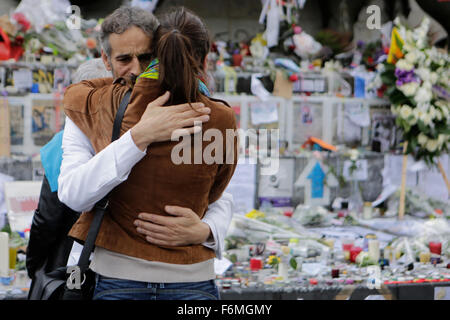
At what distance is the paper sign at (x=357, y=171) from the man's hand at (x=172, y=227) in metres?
3.81

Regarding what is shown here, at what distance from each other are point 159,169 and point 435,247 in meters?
3.16

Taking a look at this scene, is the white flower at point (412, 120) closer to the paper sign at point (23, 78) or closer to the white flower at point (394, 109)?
the white flower at point (394, 109)

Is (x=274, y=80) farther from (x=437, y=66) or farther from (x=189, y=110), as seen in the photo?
(x=189, y=110)

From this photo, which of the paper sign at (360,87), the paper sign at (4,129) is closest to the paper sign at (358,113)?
the paper sign at (360,87)

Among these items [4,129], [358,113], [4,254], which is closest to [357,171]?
[358,113]

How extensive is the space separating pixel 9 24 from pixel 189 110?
3.61 meters

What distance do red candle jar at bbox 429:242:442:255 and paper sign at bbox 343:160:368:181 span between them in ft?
4.00

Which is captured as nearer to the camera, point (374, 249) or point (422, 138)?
point (374, 249)

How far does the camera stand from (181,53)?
161 centimetres

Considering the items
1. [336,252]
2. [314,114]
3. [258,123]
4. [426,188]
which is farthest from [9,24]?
[426,188]

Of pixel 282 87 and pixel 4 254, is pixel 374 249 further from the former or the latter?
pixel 4 254

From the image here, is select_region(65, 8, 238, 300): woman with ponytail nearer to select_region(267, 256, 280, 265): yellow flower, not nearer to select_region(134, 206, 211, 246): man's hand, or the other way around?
select_region(134, 206, 211, 246): man's hand

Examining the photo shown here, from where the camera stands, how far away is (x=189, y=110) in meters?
1.65

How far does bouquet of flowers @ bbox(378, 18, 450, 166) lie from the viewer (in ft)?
16.7
